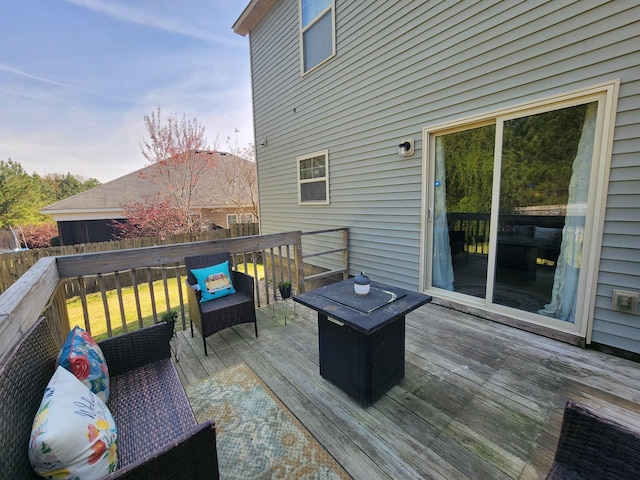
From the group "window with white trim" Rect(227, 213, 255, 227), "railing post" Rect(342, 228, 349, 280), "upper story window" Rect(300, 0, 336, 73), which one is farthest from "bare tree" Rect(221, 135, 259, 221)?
"railing post" Rect(342, 228, 349, 280)

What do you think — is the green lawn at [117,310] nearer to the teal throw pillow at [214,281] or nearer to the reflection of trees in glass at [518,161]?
the teal throw pillow at [214,281]

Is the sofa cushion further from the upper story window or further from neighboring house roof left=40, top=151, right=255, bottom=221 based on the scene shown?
neighboring house roof left=40, top=151, right=255, bottom=221

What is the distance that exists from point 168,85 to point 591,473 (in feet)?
45.9

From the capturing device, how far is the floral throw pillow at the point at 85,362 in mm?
1270

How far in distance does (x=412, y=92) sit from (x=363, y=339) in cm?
332

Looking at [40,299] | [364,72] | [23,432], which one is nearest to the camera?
[23,432]

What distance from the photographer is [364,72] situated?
4.26 m

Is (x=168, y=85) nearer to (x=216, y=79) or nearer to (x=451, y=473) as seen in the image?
(x=216, y=79)

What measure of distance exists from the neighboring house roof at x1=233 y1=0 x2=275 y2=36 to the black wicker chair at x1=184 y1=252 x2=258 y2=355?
587cm

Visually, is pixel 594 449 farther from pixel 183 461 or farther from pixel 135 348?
pixel 135 348

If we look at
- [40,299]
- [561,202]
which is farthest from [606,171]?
[40,299]

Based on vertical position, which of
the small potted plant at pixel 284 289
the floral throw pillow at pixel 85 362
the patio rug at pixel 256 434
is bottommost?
the patio rug at pixel 256 434

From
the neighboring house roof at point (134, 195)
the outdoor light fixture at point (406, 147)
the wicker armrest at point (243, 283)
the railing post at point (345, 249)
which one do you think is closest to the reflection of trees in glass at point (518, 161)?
the outdoor light fixture at point (406, 147)

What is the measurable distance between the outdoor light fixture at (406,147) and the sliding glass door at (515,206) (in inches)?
9.8
